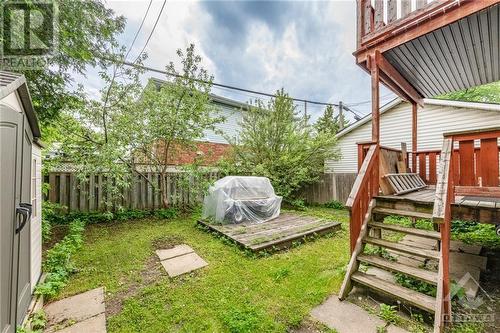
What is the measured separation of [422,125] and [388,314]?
7958mm

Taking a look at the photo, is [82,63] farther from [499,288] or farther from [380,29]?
[499,288]

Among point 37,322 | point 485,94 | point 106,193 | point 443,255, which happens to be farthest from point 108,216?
point 485,94

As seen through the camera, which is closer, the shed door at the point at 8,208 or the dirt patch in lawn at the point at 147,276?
the shed door at the point at 8,208

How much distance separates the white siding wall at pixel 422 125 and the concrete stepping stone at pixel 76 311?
9.61 meters

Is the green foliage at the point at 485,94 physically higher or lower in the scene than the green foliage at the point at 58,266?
higher

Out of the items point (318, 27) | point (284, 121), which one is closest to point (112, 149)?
point (284, 121)

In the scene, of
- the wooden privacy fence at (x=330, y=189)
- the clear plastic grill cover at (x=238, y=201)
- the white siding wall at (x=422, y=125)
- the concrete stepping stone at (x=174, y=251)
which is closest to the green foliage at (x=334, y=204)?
the wooden privacy fence at (x=330, y=189)

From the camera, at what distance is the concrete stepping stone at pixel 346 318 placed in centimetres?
214

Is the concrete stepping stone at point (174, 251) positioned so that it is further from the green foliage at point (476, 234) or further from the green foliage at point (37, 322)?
the green foliage at point (476, 234)

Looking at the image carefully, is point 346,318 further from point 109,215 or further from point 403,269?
point 109,215

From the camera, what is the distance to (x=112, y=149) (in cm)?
525

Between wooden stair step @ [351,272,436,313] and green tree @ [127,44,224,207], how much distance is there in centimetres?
551

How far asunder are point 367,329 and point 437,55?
4.52 meters

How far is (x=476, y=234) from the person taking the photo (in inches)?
197
